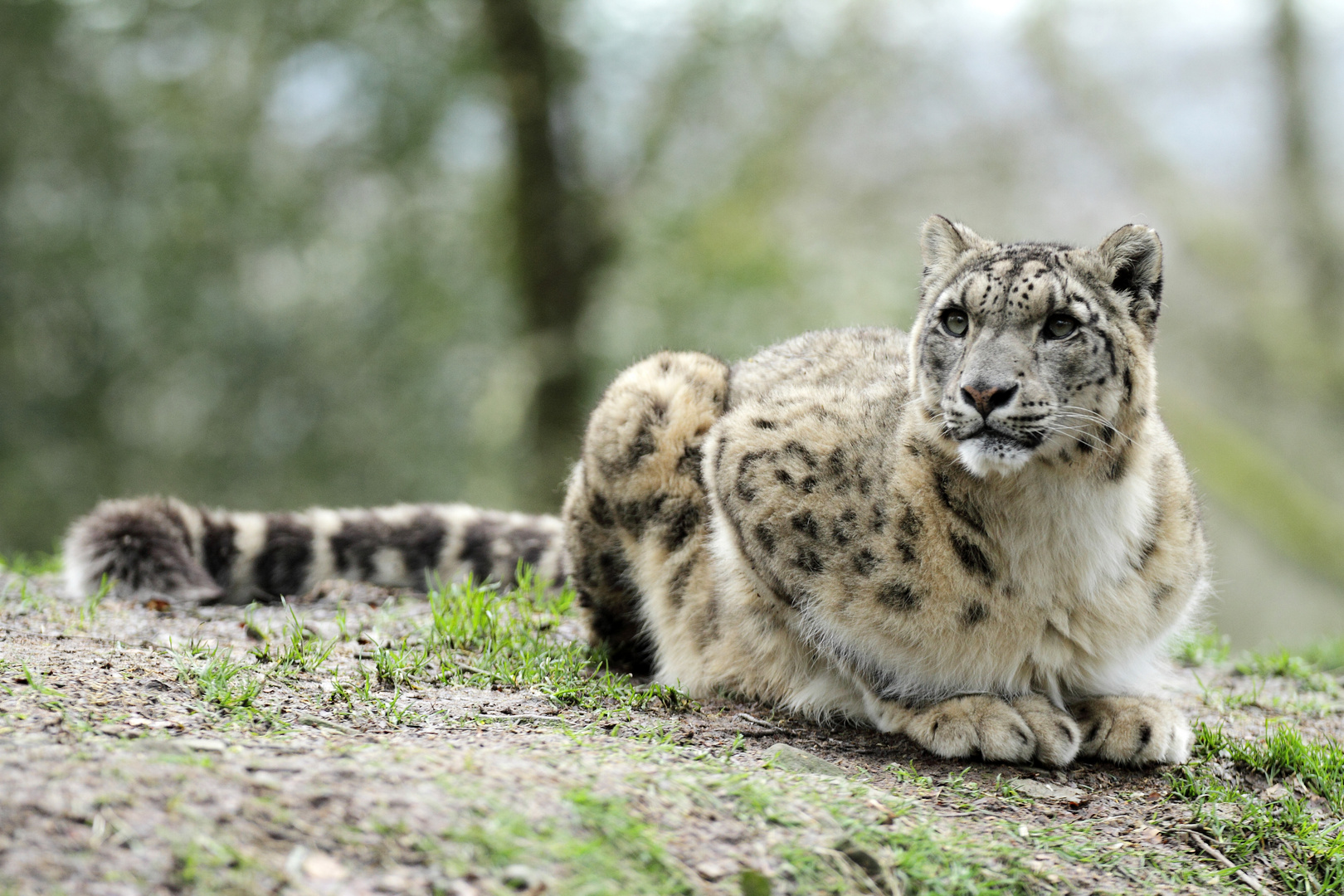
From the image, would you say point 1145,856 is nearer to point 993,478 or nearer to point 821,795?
point 821,795

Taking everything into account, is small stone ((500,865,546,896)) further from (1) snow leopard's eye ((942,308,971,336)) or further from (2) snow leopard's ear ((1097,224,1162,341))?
(2) snow leopard's ear ((1097,224,1162,341))

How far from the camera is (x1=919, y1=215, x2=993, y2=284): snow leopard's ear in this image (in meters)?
5.18

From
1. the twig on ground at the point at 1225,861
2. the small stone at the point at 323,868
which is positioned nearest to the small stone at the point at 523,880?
the small stone at the point at 323,868

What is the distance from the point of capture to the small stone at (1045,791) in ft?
14.4

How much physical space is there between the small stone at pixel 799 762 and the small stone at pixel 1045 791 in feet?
2.15

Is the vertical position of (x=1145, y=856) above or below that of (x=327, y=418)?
below

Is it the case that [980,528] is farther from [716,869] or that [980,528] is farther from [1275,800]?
[716,869]

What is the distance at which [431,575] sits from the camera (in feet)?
23.1

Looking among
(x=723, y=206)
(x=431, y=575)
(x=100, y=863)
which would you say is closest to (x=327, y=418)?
(x=723, y=206)

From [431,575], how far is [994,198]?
34.9 feet

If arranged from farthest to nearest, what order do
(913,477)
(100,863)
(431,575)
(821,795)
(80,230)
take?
(80,230), (431,575), (913,477), (821,795), (100,863)

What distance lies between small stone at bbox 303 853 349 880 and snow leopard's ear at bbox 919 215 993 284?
348cm

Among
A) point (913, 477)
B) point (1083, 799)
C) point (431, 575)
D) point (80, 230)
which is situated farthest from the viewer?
point (80, 230)

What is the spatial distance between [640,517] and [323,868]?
9.98 ft
